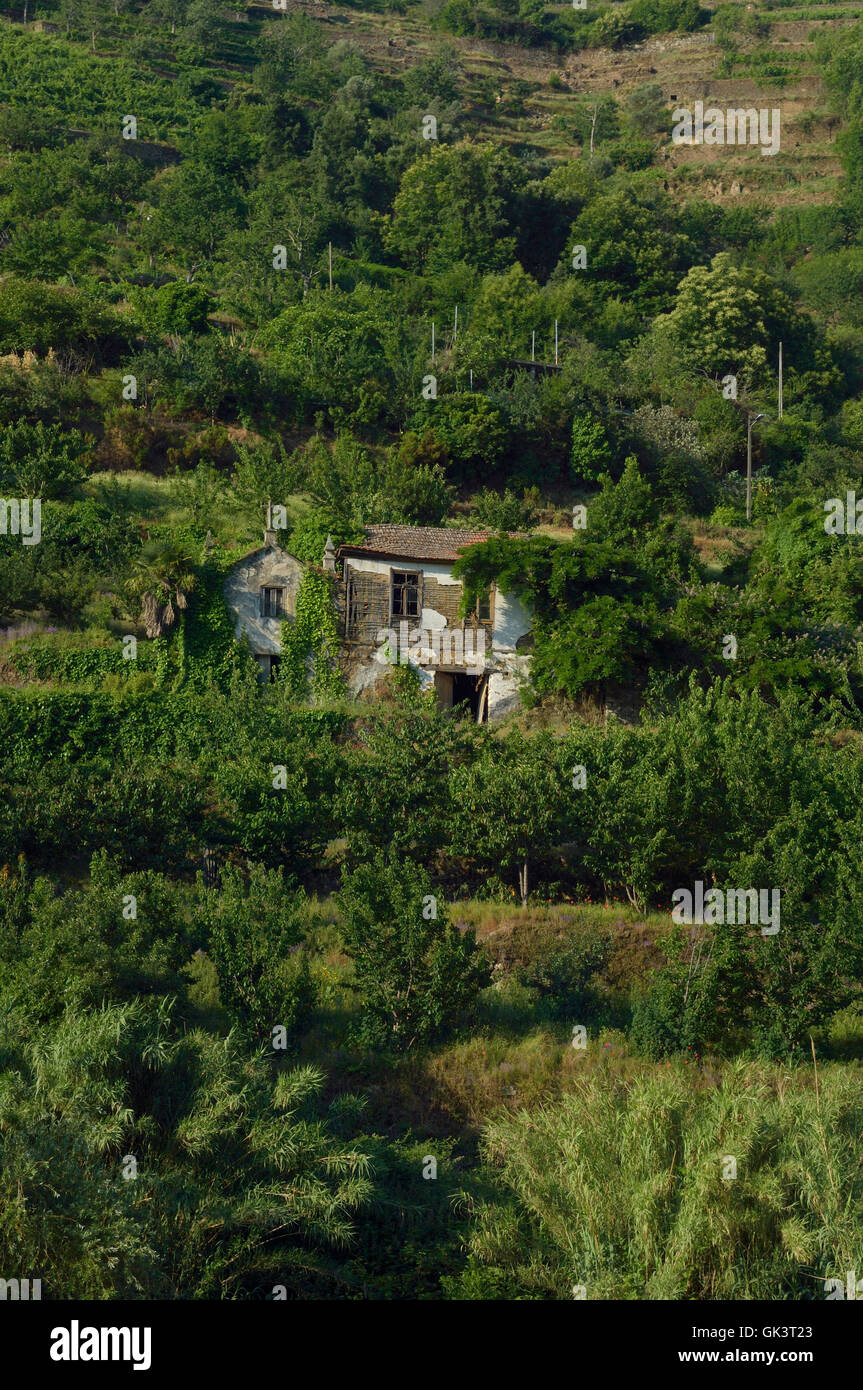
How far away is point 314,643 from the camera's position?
3123cm

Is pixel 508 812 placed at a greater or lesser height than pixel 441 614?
lesser

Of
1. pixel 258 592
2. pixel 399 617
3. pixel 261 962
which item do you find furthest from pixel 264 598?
pixel 261 962

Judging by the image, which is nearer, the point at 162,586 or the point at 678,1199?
the point at 678,1199

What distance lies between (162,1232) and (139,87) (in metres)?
79.0

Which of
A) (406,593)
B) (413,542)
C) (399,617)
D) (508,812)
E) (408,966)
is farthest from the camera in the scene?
(413,542)

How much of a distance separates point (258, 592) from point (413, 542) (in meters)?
4.24

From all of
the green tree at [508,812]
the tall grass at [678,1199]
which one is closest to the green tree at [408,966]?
the green tree at [508,812]

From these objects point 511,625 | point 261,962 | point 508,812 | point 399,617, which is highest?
point 399,617

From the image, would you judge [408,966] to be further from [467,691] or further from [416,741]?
[467,691]

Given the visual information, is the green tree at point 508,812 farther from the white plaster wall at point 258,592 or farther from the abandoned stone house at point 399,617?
the white plaster wall at point 258,592

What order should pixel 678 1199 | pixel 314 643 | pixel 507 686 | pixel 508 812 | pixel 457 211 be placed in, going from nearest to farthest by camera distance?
pixel 678 1199, pixel 508 812, pixel 507 686, pixel 314 643, pixel 457 211

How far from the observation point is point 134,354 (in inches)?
1790

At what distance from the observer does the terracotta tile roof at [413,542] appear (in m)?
31.5

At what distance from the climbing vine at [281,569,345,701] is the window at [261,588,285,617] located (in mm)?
387
